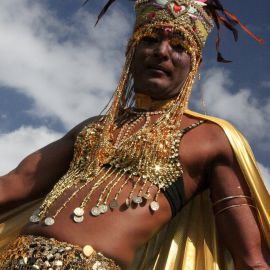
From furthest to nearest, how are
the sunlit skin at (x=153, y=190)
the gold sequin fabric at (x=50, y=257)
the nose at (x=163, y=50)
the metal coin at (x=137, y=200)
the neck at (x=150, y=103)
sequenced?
the neck at (x=150, y=103)
the nose at (x=163, y=50)
the metal coin at (x=137, y=200)
the sunlit skin at (x=153, y=190)
the gold sequin fabric at (x=50, y=257)

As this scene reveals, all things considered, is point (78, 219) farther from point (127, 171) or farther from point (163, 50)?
point (163, 50)

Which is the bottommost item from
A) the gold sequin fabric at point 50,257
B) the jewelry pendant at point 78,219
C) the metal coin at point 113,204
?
the gold sequin fabric at point 50,257

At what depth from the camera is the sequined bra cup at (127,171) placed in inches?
106

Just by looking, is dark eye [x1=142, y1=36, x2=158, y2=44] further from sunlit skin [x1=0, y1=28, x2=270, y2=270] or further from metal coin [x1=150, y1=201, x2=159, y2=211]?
metal coin [x1=150, y1=201, x2=159, y2=211]

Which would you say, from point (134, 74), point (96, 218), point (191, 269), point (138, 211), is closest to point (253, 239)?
point (191, 269)

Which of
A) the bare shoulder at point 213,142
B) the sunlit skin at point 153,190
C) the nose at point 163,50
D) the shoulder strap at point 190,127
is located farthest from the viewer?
the nose at point 163,50

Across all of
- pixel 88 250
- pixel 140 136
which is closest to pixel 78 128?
pixel 140 136

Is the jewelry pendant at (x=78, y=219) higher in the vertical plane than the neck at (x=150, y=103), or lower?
lower

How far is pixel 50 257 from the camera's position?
93.9 inches

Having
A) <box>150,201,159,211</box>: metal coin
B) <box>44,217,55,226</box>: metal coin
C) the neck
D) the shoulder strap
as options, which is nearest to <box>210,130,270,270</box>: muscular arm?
the shoulder strap

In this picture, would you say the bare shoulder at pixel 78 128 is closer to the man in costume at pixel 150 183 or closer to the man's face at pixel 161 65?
the man in costume at pixel 150 183

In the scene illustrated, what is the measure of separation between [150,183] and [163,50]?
83 cm

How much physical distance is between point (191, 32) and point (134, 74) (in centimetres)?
43

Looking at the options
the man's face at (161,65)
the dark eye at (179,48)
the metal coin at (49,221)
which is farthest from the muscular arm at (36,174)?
the dark eye at (179,48)
